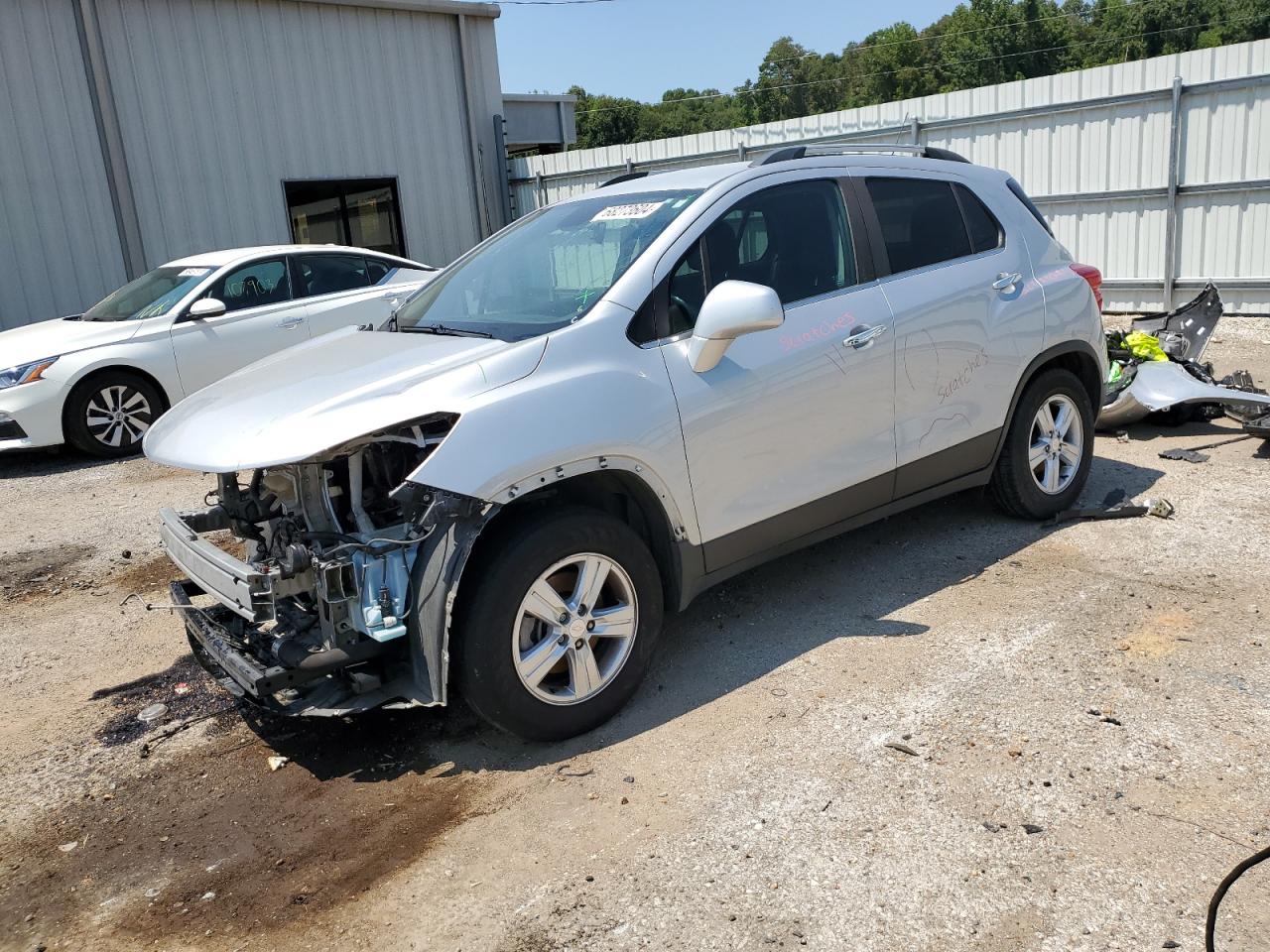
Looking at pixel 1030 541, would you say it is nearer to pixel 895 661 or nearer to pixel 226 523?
pixel 895 661

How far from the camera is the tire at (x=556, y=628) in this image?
331 centimetres

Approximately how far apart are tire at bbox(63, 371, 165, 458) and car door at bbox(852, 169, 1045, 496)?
6.76 metres

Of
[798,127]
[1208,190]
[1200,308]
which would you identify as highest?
[798,127]

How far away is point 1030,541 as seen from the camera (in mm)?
5309

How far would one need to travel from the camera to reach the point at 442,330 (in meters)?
4.17

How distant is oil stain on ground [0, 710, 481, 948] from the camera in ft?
9.59

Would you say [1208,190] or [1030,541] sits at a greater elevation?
[1208,190]

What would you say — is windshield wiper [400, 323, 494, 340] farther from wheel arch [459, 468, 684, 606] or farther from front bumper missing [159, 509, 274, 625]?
front bumper missing [159, 509, 274, 625]

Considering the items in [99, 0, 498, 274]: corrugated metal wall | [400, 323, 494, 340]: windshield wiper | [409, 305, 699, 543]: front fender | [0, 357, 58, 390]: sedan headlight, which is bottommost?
[0, 357, 58, 390]: sedan headlight

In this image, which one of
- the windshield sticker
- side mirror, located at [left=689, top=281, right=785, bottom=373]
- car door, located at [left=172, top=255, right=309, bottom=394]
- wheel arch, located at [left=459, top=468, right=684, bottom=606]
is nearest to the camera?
wheel arch, located at [left=459, top=468, right=684, bottom=606]

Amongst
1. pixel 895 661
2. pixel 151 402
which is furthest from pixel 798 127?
pixel 895 661

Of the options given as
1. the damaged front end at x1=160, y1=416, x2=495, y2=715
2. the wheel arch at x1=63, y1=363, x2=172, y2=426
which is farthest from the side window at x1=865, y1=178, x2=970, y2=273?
the wheel arch at x1=63, y1=363, x2=172, y2=426

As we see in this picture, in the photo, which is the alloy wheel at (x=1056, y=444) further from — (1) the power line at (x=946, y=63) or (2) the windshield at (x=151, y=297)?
(1) the power line at (x=946, y=63)

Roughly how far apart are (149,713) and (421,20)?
1419 cm
